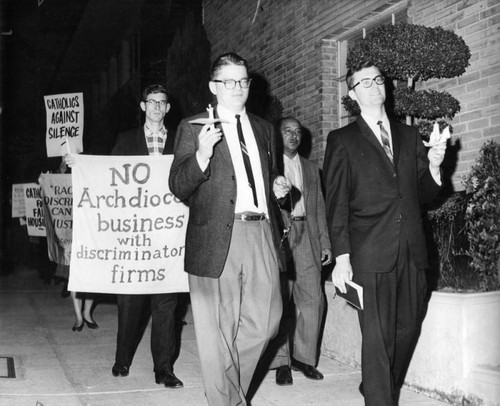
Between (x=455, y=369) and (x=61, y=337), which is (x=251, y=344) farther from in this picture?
(x=61, y=337)

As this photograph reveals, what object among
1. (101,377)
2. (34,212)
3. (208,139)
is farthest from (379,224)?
(34,212)

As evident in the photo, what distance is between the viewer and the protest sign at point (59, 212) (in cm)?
855

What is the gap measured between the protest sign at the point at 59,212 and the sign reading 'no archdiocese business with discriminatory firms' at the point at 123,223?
2660 millimetres

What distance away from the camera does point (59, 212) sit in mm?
8648

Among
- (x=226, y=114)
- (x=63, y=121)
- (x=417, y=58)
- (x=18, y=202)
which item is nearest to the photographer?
(x=226, y=114)

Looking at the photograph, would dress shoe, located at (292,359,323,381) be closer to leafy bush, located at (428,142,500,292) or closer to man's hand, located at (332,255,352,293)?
leafy bush, located at (428,142,500,292)

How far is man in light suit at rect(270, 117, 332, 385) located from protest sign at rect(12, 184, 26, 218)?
26.2 feet

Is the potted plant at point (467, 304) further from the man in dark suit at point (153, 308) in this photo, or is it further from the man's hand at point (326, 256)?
→ the man in dark suit at point (153, 308)

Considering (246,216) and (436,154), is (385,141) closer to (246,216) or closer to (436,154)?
(436,154)

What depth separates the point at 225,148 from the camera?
423cm

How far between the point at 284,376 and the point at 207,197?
2089mm

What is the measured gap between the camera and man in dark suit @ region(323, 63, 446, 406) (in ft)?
13.3

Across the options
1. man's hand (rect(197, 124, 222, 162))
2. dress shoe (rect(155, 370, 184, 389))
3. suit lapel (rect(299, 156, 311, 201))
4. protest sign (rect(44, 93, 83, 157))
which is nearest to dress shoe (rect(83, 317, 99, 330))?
protest sign (rect(44, 93, 83, 157))

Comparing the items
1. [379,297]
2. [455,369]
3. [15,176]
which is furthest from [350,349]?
[15,176]
